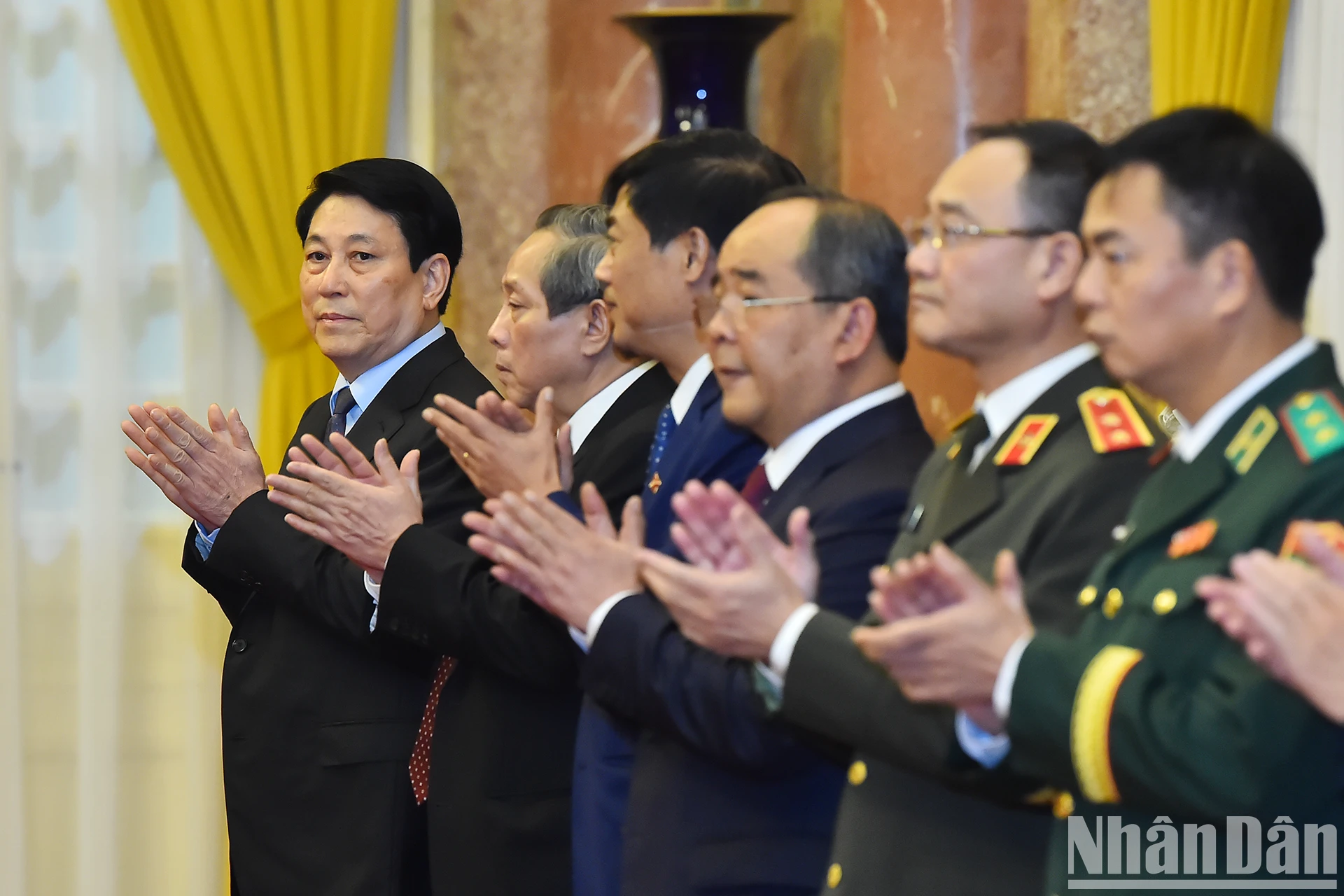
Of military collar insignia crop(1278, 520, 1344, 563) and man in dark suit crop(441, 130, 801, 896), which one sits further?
man in dark suit crop(441, 130, 801, 896)

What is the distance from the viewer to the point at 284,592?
2.98 metres

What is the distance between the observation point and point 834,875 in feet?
6.40

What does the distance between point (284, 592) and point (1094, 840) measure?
1.68m

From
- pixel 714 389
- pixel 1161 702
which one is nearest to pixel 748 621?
pixel 1161 702

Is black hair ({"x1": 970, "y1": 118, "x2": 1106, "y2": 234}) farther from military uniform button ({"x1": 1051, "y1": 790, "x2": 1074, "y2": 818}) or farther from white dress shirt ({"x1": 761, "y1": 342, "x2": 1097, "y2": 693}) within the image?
military uniform button ({"x1": 1051, "y1": 790, "x2": 1074, "y2": 818})

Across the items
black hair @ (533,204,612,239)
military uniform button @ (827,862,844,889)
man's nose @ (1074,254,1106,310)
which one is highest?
black hair @ (533,204,612,239)

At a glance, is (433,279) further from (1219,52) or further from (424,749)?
(1219,52)

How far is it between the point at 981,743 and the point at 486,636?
108 cm

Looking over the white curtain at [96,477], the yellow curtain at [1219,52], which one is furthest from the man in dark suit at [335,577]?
the white curtain at [96,477]

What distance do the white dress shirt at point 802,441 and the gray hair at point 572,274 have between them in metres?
0.80

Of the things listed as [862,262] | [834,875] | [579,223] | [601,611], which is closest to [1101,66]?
[579,223]

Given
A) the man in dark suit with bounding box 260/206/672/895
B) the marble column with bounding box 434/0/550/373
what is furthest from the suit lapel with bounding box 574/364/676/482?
the marble column with bounding box 434/0/550/373

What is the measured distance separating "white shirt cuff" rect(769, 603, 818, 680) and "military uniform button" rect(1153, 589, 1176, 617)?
0.45m

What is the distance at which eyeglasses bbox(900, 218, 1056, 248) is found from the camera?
6.52 ft
